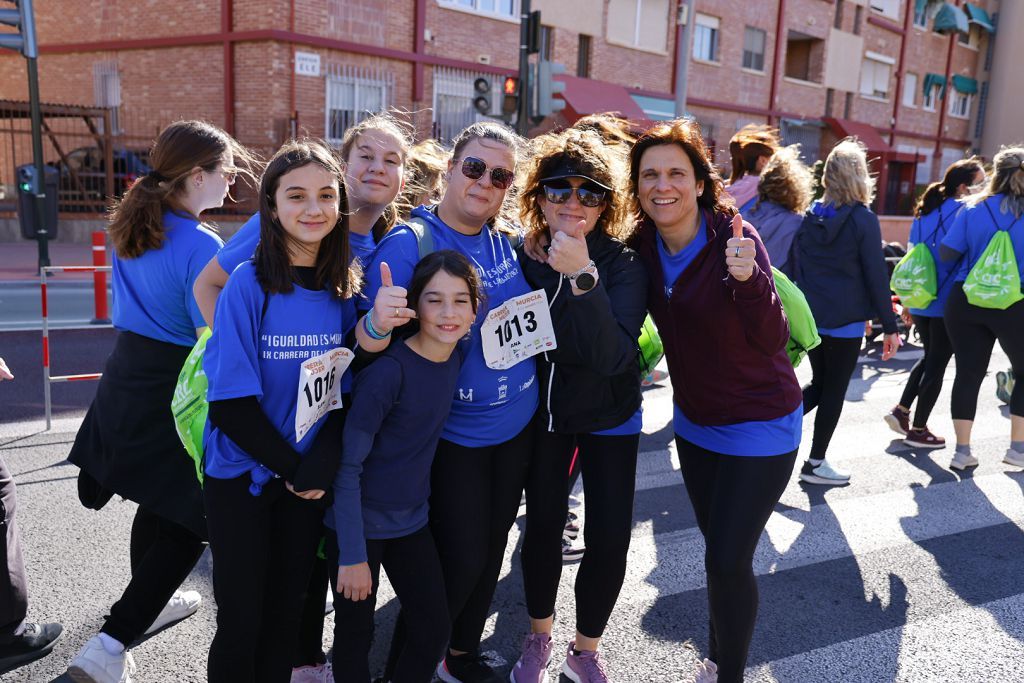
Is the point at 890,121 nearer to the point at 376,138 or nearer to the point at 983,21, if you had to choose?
the point at 983,21

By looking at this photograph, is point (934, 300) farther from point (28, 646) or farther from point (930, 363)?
point (28, 646)

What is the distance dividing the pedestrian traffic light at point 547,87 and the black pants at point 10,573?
10362 mm

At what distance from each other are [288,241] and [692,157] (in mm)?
1358

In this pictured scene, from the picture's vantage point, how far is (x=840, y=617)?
3697mm

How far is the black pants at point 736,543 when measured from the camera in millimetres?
2734

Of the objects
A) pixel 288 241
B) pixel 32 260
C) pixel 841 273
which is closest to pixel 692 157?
pixel 288 241

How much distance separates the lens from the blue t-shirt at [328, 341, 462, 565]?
2.44m

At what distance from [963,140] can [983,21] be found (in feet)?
16.5

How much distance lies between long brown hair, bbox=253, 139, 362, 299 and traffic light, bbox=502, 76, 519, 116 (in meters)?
10.2

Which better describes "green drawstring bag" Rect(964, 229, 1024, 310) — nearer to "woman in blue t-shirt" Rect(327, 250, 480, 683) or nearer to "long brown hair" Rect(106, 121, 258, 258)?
"woman in blue t-shirt" Rect(327, 250, 480, 683)

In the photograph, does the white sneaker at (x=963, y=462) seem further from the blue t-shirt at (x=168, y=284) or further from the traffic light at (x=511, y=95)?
the traffic light at (x=511, y=95)

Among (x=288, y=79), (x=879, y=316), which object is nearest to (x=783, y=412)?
(x=879, y=316)

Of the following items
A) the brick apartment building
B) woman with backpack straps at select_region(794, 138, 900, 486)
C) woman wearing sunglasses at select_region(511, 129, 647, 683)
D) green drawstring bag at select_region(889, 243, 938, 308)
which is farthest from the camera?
the brick apartment building

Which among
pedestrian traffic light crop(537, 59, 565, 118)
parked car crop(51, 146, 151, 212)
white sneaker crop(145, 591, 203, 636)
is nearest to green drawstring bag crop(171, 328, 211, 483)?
white sneaker crop(145, 591, 203, 636)
